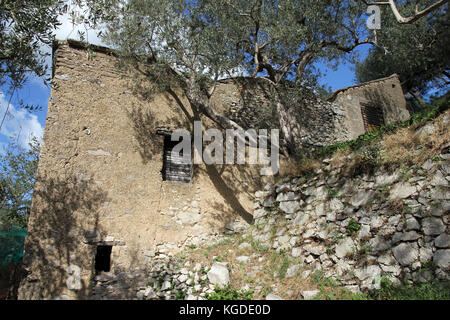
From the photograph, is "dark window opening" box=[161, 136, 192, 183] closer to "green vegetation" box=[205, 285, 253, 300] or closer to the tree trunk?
the tree trunk

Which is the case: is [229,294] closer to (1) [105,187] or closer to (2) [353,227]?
(2) [353,227]

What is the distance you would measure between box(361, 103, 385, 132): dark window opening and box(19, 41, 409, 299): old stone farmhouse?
626 centimetres

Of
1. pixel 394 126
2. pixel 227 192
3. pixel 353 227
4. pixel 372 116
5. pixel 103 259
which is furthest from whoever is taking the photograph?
pixel 372 116

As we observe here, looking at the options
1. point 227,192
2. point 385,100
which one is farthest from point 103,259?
point 385,100

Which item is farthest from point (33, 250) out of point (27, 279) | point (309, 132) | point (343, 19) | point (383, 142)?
point (343, 19)

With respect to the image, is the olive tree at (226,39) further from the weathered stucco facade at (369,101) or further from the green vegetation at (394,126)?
the weathered stucco facade at (369,101)

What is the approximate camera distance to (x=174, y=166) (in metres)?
8.09

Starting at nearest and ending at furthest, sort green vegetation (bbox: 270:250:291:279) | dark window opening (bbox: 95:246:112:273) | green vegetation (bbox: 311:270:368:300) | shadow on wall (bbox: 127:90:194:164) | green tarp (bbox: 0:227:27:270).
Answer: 1. green vegetation (bbox: 311:270:368:300)
2. green vegetation (bbox: 270:250:291:279)
3. dark window opening (bbox: 95:246:112:273)
4. shadow on wall (bbox: 127:90:194:164)
5. green tarp (bbox: 0:227:27:270)

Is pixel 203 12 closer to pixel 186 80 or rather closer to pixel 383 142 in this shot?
pixel 186 80

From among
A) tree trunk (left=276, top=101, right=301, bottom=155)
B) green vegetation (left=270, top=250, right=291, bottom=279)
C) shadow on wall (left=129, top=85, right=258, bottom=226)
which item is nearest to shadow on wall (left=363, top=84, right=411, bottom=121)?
tree trunk (left=276, top=101, right=301, bottom=155)

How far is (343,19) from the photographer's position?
9.30 meters

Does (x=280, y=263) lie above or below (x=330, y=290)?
above

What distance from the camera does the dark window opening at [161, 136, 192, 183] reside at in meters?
8.00

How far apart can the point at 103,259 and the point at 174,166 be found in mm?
2796
